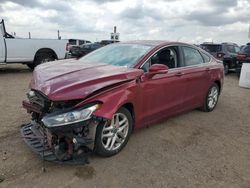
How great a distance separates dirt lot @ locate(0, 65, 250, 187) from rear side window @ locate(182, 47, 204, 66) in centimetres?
119

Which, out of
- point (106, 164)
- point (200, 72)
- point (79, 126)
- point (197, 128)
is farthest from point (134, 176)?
point (200, 72)

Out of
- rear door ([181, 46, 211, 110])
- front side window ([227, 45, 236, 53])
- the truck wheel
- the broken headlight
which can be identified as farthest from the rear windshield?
the broken headlight

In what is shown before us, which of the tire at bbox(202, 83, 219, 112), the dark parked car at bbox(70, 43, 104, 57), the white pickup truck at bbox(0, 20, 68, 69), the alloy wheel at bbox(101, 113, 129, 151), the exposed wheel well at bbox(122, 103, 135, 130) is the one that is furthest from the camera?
the dark parked car at bbox(70, 43, 104, 57)

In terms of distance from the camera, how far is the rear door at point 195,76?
572 cm

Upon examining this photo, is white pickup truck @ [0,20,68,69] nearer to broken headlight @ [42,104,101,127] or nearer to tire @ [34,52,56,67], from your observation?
tire @ [34,52,56,67]

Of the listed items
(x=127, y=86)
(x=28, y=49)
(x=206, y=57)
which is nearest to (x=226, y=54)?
(x=206, y=57)

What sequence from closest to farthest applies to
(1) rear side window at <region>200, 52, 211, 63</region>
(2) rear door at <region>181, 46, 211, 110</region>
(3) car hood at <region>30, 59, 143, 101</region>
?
(3) car hood at <region>30, 59, 143, 101</region>
(2) rear door at <region>181, 46, 211, 110</region>
(1) rear side window at <region>200, 52, 211, 63</region>

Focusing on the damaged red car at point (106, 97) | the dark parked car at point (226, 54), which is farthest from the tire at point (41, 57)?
the dark parked car at point (226, 54)

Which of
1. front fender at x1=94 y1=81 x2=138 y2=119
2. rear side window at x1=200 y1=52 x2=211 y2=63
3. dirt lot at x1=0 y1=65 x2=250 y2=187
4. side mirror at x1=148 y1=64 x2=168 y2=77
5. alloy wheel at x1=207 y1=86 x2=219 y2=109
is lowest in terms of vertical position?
dirt lot at x1=0 y1=65 x2=250 y2=187

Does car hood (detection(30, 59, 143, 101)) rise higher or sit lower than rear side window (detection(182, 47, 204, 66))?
lower

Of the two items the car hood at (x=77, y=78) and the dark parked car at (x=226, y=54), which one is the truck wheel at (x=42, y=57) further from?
the car hood at (x=77, y=78)

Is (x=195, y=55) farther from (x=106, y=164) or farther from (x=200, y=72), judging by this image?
(x=106, y=164)

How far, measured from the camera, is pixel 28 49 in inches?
485

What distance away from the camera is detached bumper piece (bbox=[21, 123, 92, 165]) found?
3.63m
